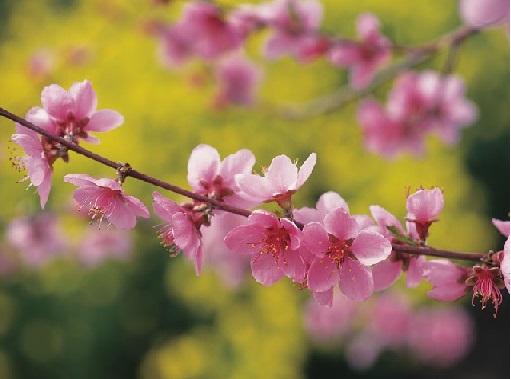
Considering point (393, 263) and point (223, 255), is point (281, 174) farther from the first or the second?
point (223, 255)

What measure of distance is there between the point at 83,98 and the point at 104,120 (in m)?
0.04

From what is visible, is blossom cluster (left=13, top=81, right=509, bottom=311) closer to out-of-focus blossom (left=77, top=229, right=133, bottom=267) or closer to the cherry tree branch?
the cherry tree branch

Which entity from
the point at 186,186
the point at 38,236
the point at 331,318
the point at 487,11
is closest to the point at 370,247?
the point at 487,11

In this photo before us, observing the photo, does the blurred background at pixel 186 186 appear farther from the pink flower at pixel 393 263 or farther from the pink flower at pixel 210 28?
the pink flower at pixel 393 263

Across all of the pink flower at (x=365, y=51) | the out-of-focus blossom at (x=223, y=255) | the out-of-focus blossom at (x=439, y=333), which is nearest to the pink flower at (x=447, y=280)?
the pink flower at (x=365, y=51)

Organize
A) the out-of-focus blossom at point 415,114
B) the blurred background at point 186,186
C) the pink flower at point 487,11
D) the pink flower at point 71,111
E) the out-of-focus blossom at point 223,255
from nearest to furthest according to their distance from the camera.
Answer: the pink flower at point 71,111, the pink flower at point 487,11, the out-of-focus blossom at point 415,114, the out-of-focus blossom at point 223,255, the blurred background at point 186,186

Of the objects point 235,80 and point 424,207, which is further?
point 235,80

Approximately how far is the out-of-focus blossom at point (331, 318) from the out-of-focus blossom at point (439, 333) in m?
0.25

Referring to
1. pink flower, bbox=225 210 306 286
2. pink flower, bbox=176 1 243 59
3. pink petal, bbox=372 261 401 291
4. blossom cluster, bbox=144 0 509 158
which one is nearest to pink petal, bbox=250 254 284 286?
pink flower, bbox=225 210 306 286

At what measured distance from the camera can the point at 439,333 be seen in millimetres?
2691

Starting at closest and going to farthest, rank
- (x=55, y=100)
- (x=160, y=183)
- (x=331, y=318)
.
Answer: (x=160, y=183) → (x=55, y=100) → (x=331, y=318)

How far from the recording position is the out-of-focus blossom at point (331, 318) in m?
2.58

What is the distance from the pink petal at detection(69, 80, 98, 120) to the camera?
74 centimetres

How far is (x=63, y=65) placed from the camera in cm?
246
